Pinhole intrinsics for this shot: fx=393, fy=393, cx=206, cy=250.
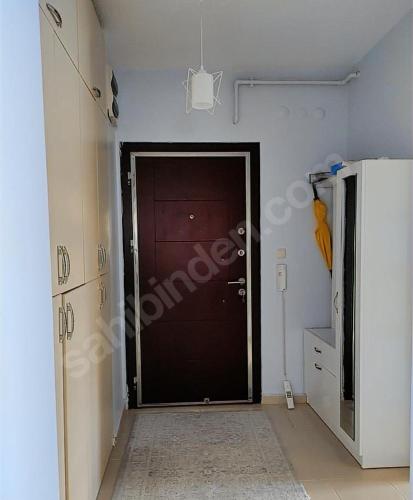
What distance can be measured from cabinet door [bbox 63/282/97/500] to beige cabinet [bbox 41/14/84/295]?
120 millimetres

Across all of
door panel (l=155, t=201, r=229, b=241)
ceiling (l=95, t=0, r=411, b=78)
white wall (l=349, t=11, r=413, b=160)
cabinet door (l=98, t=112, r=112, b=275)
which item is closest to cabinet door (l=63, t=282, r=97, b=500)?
cabinet door (l=98, t=112, r=112, b=275)

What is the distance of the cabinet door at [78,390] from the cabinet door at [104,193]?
1.32ft

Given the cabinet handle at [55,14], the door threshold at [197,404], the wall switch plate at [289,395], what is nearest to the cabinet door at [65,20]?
the cabinet handle at [55,14]

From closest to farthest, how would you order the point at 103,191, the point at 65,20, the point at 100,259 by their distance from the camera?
the point at 65,20 → the point at 100,259 → the point at 103,191

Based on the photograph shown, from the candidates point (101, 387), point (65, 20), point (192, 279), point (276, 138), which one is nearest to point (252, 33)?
point (276, 138)

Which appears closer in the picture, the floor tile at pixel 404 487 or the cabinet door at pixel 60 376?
the cabinet door at pixel 60 376

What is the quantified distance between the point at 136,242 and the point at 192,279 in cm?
56

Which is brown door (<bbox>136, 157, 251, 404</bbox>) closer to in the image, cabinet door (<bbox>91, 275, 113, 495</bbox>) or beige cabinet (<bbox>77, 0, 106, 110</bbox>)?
cabinet door (<bbox>91, 275, 113, 495</bbox>)

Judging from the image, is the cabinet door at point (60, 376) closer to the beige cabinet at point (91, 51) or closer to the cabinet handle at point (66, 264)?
the cabinet handle at point (66, 264)

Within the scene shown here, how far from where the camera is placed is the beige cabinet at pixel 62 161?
4.51ft

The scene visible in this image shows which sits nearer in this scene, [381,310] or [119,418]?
[381,310]

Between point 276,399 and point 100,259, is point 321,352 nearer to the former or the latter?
point 276,399

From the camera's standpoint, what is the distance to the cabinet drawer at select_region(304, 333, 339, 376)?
2729 millimetres

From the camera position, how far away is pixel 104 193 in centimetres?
250
